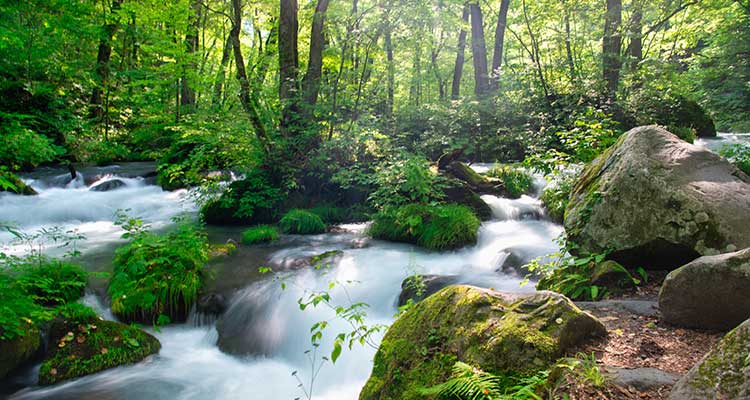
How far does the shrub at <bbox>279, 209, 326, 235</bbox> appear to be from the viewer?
10267mm

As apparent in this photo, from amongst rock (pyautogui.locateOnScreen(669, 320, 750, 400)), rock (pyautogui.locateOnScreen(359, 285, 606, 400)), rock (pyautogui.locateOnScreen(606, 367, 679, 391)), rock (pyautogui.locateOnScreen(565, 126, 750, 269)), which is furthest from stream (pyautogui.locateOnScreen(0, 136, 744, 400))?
rock (pyautogui.locateOnScreen(669, 320, 750, 400))

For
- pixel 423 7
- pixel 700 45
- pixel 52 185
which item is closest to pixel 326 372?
pixel 423 7

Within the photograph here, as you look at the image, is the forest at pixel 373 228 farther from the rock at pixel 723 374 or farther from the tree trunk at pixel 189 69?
the tree trunk at pixel 189 69

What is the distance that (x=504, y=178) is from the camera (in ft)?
36.5

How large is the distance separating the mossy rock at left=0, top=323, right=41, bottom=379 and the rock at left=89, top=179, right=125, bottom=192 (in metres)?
9.56

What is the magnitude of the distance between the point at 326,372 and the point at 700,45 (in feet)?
94.7

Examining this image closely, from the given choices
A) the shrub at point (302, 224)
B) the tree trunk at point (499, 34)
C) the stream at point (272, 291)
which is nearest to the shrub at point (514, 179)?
the stream at point (272, 291)

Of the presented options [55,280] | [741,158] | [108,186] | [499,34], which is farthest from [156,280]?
[499,34]

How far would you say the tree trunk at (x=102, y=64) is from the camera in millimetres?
15938

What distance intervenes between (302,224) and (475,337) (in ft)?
26.4

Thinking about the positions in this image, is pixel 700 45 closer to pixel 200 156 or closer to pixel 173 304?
pixel 200 156

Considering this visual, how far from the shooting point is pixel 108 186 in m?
13.4

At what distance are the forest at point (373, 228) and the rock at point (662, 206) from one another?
0.07 feet

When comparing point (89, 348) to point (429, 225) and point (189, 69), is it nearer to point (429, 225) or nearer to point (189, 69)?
point (429, 225)
